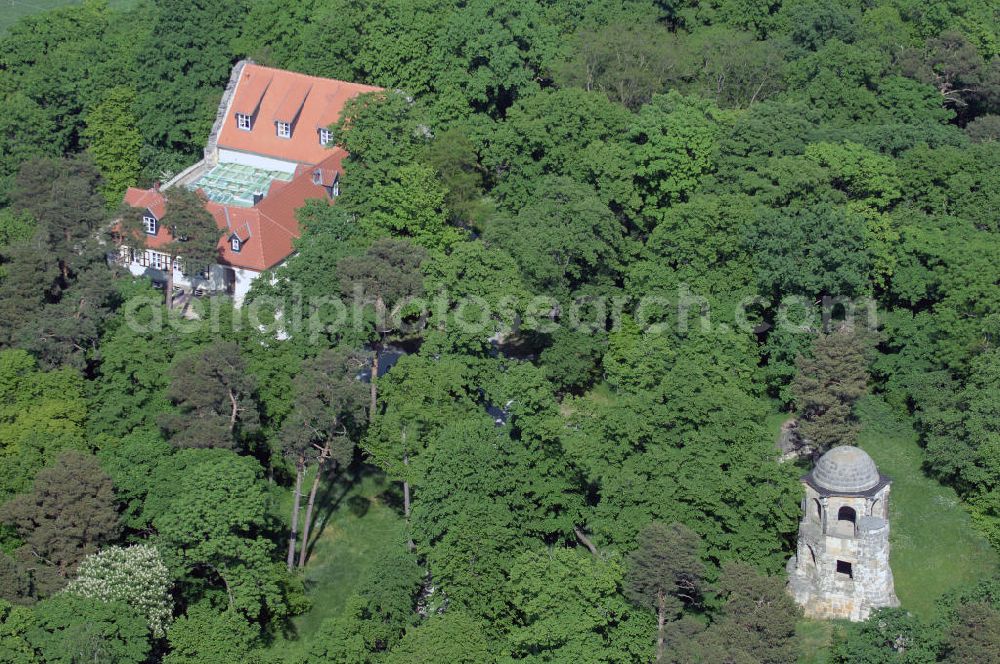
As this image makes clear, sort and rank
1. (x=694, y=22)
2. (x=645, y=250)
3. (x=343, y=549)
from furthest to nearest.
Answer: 1. (x=694, y=22)
2. (x=645, y=250)
3. (x=343, y=549)

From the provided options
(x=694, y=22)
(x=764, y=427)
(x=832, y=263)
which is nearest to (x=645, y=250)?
(x=832, y=263)

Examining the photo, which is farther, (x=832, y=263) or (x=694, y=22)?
(x=694, y=22)

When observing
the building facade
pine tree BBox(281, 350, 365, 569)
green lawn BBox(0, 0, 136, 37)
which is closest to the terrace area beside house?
the building facade

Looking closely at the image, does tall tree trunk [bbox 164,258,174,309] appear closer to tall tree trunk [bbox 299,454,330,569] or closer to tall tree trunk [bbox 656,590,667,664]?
tall tree trunk [bbox 299,454,330,569]

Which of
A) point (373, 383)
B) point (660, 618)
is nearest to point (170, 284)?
point (373, 383)

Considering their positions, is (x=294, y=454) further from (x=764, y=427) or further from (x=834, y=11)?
(x=834, y=11)

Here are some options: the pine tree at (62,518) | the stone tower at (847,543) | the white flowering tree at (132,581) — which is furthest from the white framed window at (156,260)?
the stone tower at (847,543)
